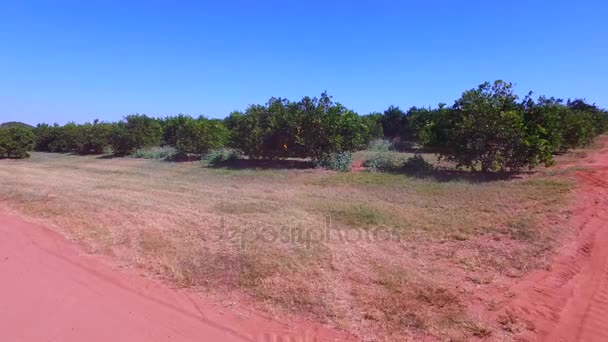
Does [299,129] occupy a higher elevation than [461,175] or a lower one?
higher

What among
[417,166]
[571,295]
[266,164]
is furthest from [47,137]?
[571,295]

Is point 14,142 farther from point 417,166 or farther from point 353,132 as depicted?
point 417,166

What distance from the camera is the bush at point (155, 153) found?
23.8 metres

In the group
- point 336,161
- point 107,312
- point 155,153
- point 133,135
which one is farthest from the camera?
point 133,135

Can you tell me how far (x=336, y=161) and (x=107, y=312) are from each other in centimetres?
1287

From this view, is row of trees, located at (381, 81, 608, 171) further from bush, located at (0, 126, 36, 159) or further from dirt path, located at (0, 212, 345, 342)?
bush, located at (0, 126, 36, 159)

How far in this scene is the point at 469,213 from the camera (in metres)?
8.83

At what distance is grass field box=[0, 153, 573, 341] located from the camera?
482 centimetres

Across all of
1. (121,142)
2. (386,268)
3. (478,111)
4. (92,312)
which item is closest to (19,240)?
(92,312)

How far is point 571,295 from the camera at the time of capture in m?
5.03

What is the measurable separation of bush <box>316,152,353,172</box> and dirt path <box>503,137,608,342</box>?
9.56 metres

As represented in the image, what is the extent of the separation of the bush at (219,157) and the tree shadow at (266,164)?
10.6 inches

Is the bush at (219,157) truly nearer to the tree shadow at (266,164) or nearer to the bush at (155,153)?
the tree shadow at (266,164)

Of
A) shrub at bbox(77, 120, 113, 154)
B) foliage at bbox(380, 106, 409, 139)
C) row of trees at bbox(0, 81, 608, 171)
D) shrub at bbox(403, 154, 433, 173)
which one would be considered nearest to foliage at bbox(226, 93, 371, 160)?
row of trees at bbox(0, 81, 608, 171)
